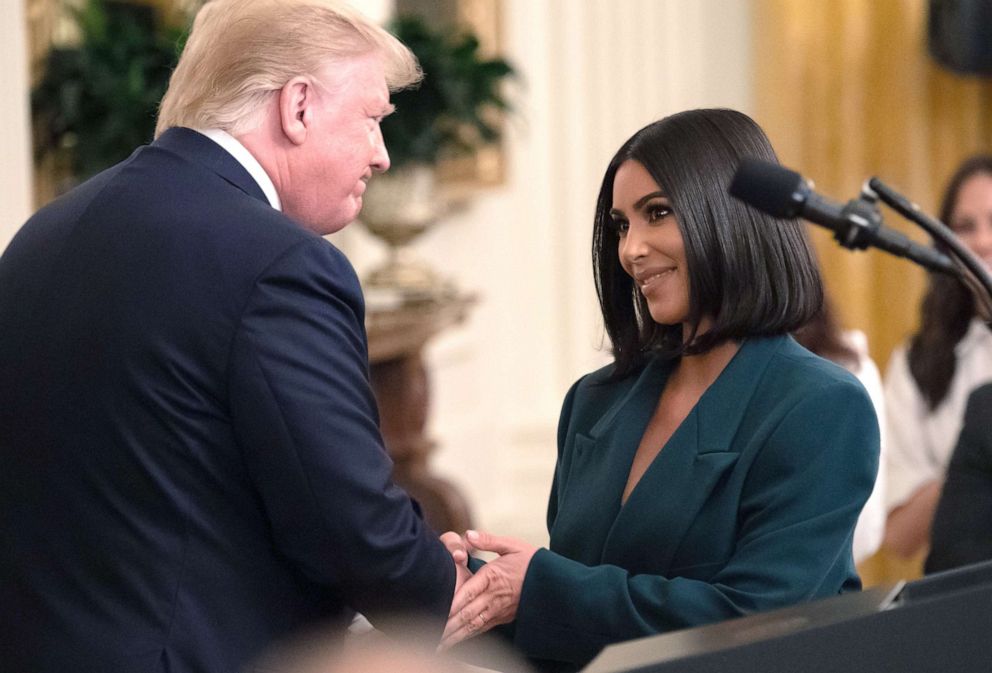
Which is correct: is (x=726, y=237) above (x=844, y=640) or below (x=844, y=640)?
above

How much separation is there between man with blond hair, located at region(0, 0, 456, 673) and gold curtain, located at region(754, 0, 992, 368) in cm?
525

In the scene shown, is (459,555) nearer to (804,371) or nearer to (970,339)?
(804,371)

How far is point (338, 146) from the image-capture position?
212 cm

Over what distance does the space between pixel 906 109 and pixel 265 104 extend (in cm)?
539

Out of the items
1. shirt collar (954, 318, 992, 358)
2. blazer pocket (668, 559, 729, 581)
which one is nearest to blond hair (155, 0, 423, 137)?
blazer pocket (668, 559, 729, 581)

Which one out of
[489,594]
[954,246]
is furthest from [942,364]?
[954,246]

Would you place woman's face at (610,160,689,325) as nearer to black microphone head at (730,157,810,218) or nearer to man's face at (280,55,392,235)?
man's face at (280,55,392,235)

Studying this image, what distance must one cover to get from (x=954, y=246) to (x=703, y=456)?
0.63 meters

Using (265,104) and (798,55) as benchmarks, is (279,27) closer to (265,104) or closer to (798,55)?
(265,104)

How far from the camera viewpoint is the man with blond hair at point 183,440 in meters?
1.84

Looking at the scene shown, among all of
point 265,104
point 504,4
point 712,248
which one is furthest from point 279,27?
point 504,4

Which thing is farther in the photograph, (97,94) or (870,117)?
(870,117)

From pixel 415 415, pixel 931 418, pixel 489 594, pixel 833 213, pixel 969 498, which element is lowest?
pixel 415 415

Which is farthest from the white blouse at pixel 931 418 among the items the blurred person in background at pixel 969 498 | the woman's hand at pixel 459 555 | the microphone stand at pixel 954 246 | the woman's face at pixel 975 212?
the microphone stand at pixel 954 246
